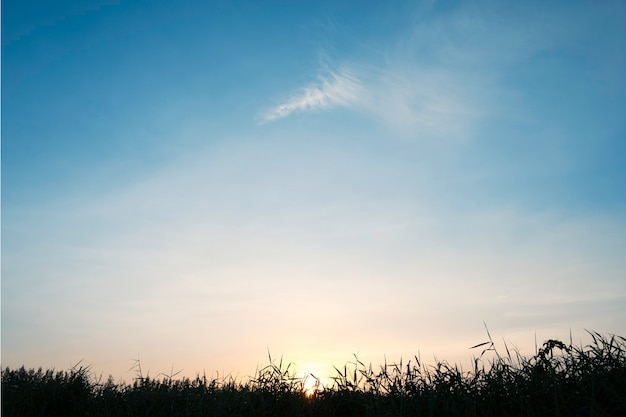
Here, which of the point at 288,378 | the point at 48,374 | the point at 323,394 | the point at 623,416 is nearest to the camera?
the point at 623,416

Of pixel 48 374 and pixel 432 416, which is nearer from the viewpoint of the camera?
pixel 432 416

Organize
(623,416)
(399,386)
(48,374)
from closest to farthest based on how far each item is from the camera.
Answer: (623,416), (399,386), (48,374)

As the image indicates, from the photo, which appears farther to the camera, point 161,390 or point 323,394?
point 161,390

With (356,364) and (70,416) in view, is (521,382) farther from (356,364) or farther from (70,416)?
(70,416)

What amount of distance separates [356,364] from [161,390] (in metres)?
2.90

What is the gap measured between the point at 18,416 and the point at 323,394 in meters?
4.23

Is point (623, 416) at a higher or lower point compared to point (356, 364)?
lower

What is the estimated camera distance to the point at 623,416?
453 centimetres

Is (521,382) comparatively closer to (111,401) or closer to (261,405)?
(261,405)

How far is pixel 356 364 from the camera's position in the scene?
6.71 m

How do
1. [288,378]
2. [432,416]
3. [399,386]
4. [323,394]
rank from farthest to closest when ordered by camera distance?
[288,378]
[323,394]
[399,386]
[432,416]

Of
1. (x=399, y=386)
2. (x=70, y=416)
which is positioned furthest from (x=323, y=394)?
(x=70, y=416)

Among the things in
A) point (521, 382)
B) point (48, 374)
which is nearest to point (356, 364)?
point (521, 382)

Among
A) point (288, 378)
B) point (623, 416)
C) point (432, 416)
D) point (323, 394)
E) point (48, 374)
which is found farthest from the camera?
point (48, 374)
